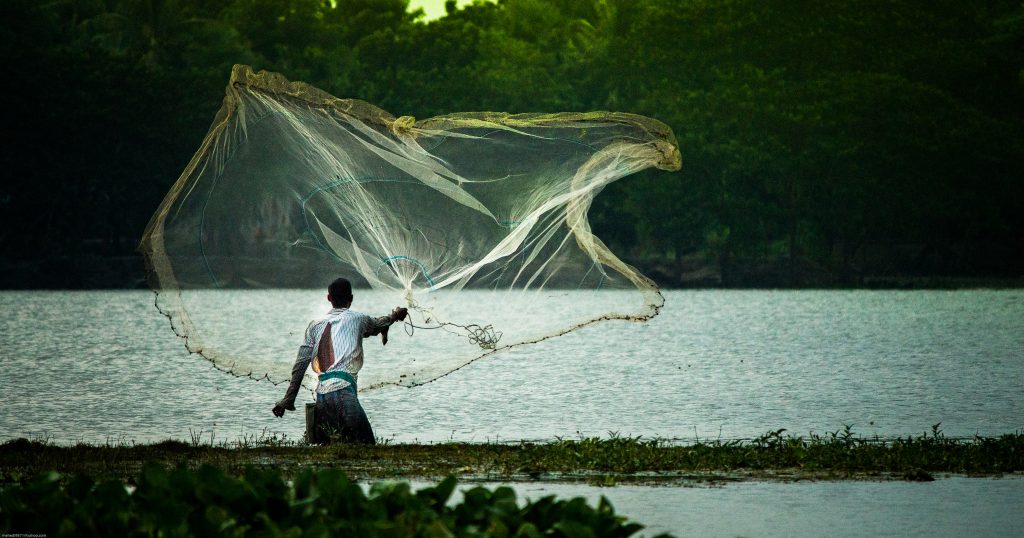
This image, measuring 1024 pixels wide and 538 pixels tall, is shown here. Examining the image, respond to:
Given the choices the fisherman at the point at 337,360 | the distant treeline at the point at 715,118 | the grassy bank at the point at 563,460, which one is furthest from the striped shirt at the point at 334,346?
the distant treeline at the point at 715,118

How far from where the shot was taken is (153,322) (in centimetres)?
4362

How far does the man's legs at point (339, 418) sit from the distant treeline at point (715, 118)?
52.3 meters

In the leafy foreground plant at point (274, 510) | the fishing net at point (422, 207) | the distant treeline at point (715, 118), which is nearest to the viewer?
the leafy foreground plant at point (274, 510)

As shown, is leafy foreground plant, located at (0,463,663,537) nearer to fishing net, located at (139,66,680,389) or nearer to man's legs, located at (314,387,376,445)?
man's legs, located at (314,387,376,445)

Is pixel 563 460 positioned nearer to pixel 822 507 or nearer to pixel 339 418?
pixel 339 418

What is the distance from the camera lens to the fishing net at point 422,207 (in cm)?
1238

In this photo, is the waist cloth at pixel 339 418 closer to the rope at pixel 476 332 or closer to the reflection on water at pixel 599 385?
the rope at pixel 476 332

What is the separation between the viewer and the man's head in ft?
39.4

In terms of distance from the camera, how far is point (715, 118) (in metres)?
68.8

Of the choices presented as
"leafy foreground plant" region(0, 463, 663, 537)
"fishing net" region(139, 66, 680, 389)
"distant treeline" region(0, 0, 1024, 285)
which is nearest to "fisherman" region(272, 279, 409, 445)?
"fishing net" region(139, 66, 680, 389)

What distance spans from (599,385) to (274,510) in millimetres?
16355

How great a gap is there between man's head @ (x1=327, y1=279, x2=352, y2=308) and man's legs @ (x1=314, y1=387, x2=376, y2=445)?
0.69 meters

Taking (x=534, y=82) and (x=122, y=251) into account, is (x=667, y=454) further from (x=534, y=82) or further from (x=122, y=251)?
(x=534, y=82)

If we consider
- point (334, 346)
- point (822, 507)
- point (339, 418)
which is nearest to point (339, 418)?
point (339, 418)
